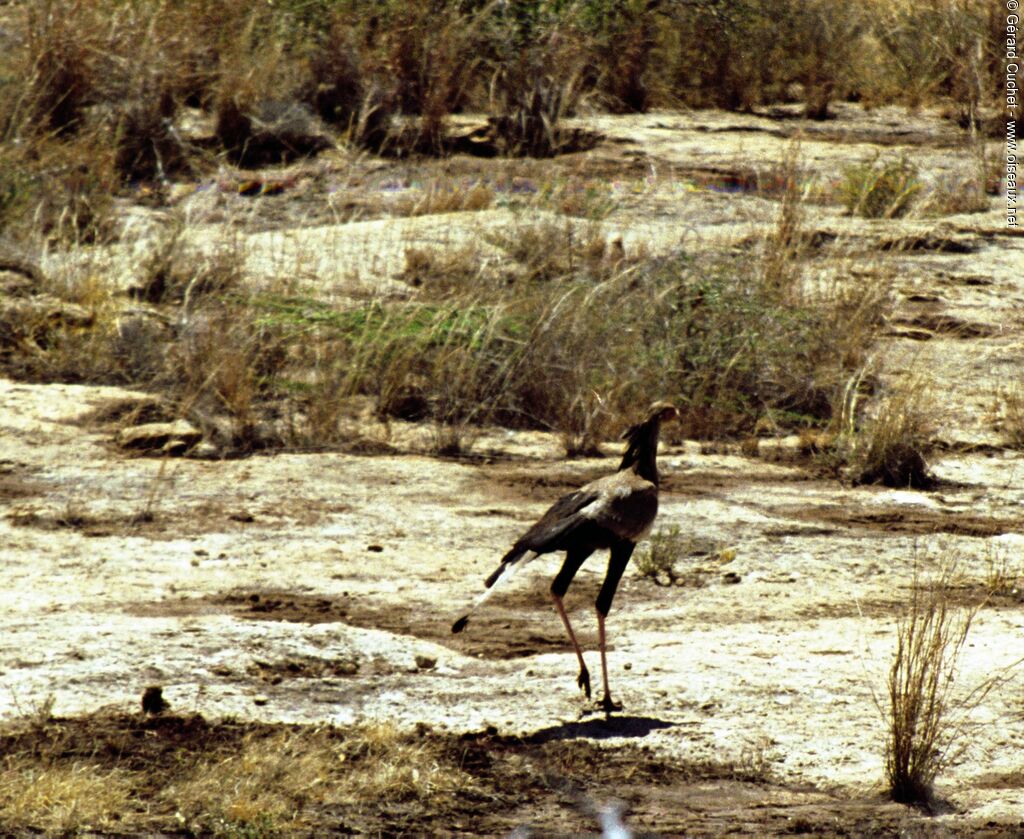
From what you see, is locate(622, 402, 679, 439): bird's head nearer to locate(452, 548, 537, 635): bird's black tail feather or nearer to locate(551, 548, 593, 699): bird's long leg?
locate(551, 548, 593, 699): bird's long leg

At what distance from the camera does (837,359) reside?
32.9ft

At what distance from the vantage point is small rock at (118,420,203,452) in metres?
8.47

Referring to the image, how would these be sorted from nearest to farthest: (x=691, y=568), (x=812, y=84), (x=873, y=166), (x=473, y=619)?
(x=473, y=619), (x=691, y=568), (x=873, y=166), (x=812, y=84)

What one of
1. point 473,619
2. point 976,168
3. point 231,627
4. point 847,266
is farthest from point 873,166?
point 231,627

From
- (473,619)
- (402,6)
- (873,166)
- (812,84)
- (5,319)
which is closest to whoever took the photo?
(473,619)

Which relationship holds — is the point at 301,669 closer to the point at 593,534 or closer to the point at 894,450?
the point at 593,534

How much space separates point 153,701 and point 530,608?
2.00 meters

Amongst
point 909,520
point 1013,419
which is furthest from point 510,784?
point 1013,419

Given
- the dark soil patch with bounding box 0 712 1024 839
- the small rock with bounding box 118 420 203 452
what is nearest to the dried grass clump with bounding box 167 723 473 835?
the dark soil patch with bounding box 0 712 1024 839

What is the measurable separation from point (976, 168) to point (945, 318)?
3.72 metres

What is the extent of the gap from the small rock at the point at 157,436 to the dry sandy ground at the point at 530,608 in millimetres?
168

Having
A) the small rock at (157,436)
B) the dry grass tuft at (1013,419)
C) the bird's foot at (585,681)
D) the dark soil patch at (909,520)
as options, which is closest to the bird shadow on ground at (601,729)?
the bird's foot at (585,681)

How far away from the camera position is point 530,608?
6738 millimetres

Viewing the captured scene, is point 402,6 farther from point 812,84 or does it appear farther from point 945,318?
point 945,318
